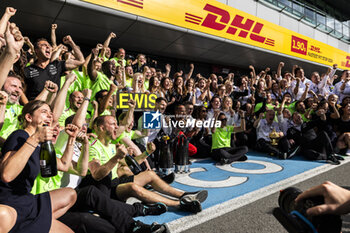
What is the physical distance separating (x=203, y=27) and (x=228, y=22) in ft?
4.74

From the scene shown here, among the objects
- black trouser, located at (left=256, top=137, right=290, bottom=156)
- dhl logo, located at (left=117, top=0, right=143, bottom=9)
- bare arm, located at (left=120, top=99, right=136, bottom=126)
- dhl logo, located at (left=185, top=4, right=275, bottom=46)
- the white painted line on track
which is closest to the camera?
the white painted line on track

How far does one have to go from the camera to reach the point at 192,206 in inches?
116

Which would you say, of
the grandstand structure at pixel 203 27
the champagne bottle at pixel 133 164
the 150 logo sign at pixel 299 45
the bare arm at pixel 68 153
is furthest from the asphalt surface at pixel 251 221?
the 150 logo sign at pixel 299 45

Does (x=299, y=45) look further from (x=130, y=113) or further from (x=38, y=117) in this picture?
(x=38, y=117)

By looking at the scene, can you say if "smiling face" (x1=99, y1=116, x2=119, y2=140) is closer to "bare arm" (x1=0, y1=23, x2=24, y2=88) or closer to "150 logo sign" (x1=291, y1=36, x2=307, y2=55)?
"bare arm" (x1=0, y1=23, x2=24, y2=88)

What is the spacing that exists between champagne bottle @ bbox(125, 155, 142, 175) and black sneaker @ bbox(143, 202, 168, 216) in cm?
64

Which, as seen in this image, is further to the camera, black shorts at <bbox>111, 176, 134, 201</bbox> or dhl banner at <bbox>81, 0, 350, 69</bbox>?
dhl banner at <bbox>81, 0, 350, 69</bbox>

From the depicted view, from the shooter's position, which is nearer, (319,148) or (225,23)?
(319,148)

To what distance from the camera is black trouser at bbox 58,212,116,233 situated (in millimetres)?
2129

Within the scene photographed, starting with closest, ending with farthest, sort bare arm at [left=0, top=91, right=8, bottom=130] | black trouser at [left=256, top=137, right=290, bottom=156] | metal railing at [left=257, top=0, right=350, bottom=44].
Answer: bare arm at [left=0, top=91, right=8, bottom=130] < black trouser at [left=256, top=137, right=290, bottom=156] < metal railing at [left=257, top=0, right=350, bottom=44]

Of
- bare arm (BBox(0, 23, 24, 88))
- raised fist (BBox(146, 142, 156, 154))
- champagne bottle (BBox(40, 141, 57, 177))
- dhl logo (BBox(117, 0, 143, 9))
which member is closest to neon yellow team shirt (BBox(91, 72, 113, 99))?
raised fist (BBox(146, 142, 156, 154))

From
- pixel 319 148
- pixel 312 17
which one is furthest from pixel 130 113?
pixel 312 17

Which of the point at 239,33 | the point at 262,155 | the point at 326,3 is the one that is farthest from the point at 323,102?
the point at 326,3

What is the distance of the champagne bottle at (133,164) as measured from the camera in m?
3.38
